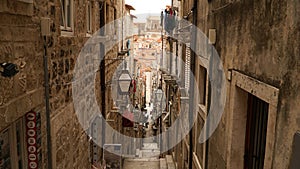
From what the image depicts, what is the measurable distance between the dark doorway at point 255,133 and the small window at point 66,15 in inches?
146

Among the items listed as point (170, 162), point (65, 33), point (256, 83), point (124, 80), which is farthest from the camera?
point (170, 162)

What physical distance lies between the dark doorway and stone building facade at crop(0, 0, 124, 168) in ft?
10.3

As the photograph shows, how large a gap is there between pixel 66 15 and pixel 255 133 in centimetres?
425

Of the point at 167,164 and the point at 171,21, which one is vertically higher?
the point at 171,21

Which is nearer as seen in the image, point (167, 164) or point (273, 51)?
point (273, 51)

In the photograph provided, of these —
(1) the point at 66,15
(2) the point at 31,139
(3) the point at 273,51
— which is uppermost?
(1) the point at 66,15

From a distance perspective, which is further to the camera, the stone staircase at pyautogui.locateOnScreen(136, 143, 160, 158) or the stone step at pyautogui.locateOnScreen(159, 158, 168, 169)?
the stone staircase at pyautogui.locateOnScreen(136, 143, 160, 158)

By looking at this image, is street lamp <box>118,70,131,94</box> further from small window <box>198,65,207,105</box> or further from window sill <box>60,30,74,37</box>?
window sill <box>60,30,74,37</box>

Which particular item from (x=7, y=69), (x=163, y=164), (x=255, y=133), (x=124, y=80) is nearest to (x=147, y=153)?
(x=163, y=164)

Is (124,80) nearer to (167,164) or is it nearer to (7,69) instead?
(7,69)

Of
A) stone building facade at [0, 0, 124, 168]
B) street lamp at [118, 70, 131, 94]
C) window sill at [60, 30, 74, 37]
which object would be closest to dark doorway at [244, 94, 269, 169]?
stone building facade at [0, 0, 124, 168]

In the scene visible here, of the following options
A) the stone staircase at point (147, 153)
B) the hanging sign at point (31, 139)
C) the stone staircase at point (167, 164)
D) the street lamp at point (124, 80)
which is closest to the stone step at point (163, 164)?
the stone staircase at point (167, 164)

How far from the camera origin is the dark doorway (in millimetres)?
4098

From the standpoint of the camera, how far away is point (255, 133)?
438 centimetres
